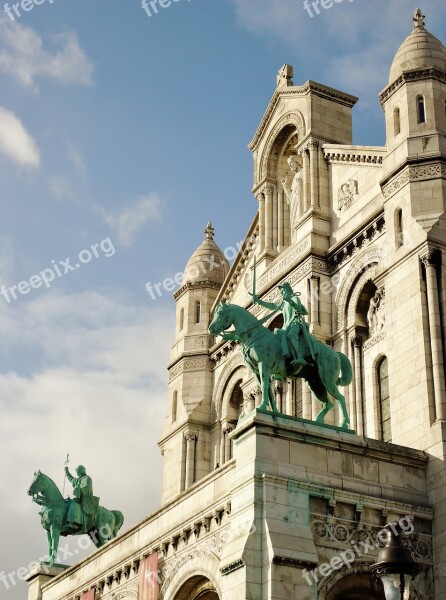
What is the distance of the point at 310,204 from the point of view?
41.3m

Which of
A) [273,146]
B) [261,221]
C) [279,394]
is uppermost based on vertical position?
[273,146]

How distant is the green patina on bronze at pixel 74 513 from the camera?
42.4 m

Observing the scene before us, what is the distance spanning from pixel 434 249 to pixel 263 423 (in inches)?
327

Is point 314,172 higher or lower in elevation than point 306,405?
higher

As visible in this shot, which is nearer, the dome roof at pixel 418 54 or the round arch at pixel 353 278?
the dome roof at pixel 418 54

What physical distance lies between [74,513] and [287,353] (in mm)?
16071

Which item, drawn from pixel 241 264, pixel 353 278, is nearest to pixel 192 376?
pixel 241 264

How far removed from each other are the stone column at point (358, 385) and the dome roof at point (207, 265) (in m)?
12.7

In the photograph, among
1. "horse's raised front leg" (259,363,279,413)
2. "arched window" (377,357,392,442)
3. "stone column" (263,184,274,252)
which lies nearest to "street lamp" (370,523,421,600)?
"horse's raised front leg" (259,363,279,413)

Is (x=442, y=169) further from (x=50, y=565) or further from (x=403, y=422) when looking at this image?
(x=50, y=565)

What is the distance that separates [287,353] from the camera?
30078mm

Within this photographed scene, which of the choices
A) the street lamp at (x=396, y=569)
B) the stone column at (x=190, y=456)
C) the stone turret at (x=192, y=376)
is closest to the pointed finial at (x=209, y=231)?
the stone turret at (x=192, y=376)

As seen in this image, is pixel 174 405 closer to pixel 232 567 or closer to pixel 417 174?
pixel 417 174

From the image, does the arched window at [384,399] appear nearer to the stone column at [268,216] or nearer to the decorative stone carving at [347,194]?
the decorative stone carving at [347,194]
